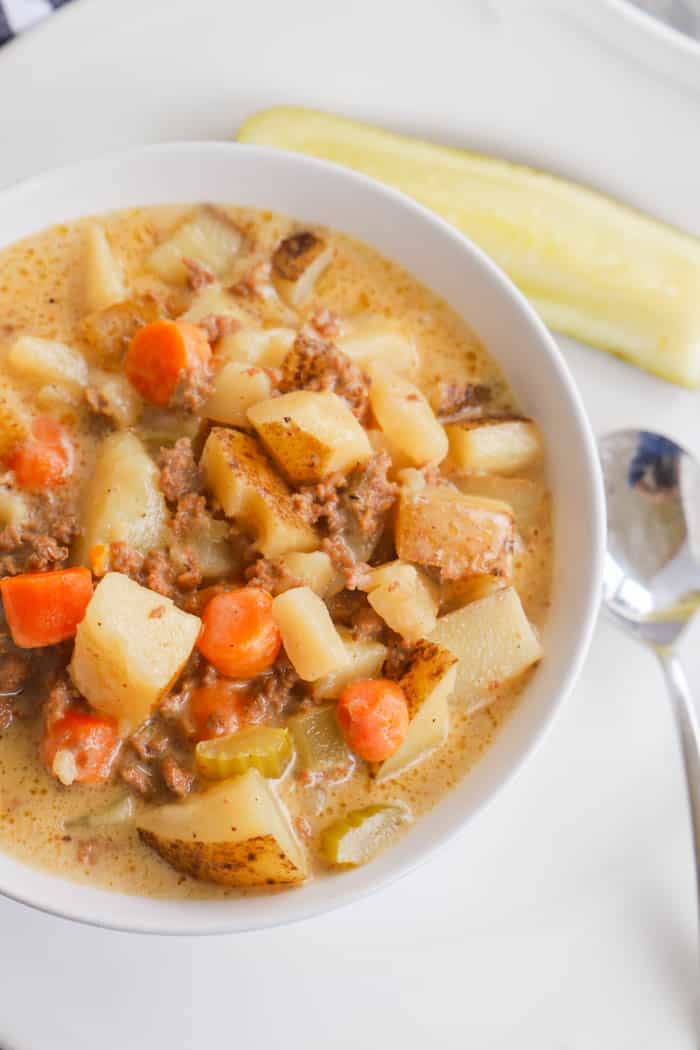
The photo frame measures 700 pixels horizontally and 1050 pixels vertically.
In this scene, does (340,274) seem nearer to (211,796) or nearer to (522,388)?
(522,388)

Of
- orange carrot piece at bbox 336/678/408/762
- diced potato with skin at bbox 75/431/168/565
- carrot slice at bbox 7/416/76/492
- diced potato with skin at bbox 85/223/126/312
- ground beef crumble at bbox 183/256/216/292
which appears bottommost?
orange carrot piece at bbox 336/678/408/762

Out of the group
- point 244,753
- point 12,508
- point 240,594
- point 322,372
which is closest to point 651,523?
point 322,372

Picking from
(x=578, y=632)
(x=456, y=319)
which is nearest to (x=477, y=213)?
(x=456, y=319)

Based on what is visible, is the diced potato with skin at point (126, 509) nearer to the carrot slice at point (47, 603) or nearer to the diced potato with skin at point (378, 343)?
the carrot slice at point (47, 603)

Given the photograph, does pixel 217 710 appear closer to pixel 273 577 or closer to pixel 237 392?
pixel 273 577

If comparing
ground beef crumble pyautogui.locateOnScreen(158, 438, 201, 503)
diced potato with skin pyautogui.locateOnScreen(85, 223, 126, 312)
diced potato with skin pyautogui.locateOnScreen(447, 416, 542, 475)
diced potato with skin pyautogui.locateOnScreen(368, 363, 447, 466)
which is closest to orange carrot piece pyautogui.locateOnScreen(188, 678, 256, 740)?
ground beef crumble pyautogui.locateOnScreen(158, 438, 201, 503)

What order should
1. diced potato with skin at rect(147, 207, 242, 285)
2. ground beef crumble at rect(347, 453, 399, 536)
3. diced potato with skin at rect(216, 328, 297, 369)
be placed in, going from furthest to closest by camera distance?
diced potato with skin at rect(147, 207, 242, 285), diced potato with skin at rect(216, 328, 297, 369), ground beef crumble at rect(347, 453, 399, 536)

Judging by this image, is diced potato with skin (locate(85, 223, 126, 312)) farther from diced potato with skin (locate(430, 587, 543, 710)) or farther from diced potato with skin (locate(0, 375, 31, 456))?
diced potato with skin (locate(430, 587, 543, 710))

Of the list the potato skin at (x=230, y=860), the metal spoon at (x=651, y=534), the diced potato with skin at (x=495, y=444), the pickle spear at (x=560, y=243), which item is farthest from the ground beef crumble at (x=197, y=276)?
the potato skin at (x=230, y=860)
